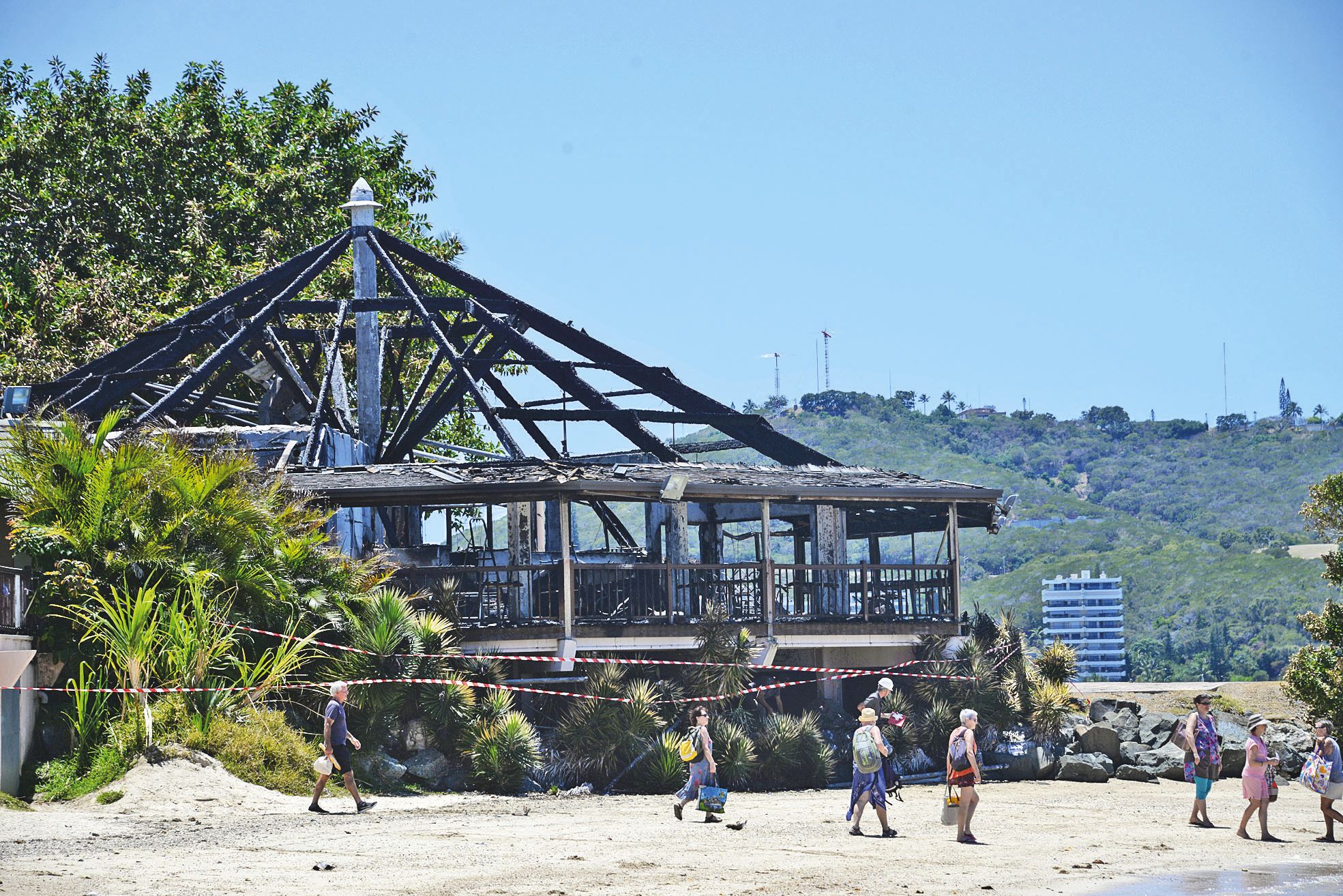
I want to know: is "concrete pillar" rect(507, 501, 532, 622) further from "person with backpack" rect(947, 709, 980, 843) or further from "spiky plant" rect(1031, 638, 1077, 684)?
"person with backpack" rect(947, 709, 980, 843)

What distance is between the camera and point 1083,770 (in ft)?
90.8

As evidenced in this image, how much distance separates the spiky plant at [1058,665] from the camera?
29641 mm

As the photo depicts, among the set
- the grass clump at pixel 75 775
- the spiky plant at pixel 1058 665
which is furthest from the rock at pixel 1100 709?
the grass clump at pixel 75 775

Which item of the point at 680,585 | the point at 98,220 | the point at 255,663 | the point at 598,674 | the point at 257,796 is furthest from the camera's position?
the point at 98,220

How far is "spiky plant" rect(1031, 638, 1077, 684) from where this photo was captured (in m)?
29.6

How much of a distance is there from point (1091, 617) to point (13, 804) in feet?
475

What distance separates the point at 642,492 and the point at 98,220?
81.7 feet

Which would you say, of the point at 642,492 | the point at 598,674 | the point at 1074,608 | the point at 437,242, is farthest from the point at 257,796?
the point at 1074,608

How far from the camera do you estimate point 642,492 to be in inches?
1015

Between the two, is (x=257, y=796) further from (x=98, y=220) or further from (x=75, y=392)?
(x=98, y=220)

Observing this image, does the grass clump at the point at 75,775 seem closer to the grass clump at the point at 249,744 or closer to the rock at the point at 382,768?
the grass clump at the point at 249,744

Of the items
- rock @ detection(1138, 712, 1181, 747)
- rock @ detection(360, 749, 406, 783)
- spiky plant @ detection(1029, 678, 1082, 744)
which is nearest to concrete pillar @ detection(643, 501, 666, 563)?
spiky plant @ detection(1029, 678, 1082, 744)

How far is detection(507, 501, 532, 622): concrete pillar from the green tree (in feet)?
51.8

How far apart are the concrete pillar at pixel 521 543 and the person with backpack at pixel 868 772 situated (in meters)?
9.43
